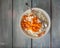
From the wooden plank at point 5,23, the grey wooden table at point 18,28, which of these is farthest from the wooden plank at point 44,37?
the wooden plank at point 5,23

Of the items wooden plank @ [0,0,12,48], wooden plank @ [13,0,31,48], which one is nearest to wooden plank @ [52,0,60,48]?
wooden plank @ [13,0,31,48]

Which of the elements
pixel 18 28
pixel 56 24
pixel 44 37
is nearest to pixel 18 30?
pixel 18 28

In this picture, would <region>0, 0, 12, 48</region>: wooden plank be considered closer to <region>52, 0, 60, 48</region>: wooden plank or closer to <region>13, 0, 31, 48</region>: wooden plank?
<region>13, 0, 31, 48</region>: wooden plank

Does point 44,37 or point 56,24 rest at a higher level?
point 56,24

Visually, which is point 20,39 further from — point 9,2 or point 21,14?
point 9,2

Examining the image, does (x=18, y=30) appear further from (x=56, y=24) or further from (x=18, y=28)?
(x=56, y=24)

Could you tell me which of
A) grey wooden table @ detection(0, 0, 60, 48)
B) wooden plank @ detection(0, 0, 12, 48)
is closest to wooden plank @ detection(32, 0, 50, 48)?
grey wooden table @ detection(0, 0, 60, 48)

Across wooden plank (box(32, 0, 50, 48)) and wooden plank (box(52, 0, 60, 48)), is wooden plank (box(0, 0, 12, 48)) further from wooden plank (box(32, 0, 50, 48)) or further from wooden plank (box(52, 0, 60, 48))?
wooden plank (box(52, 0, 60, 48))
